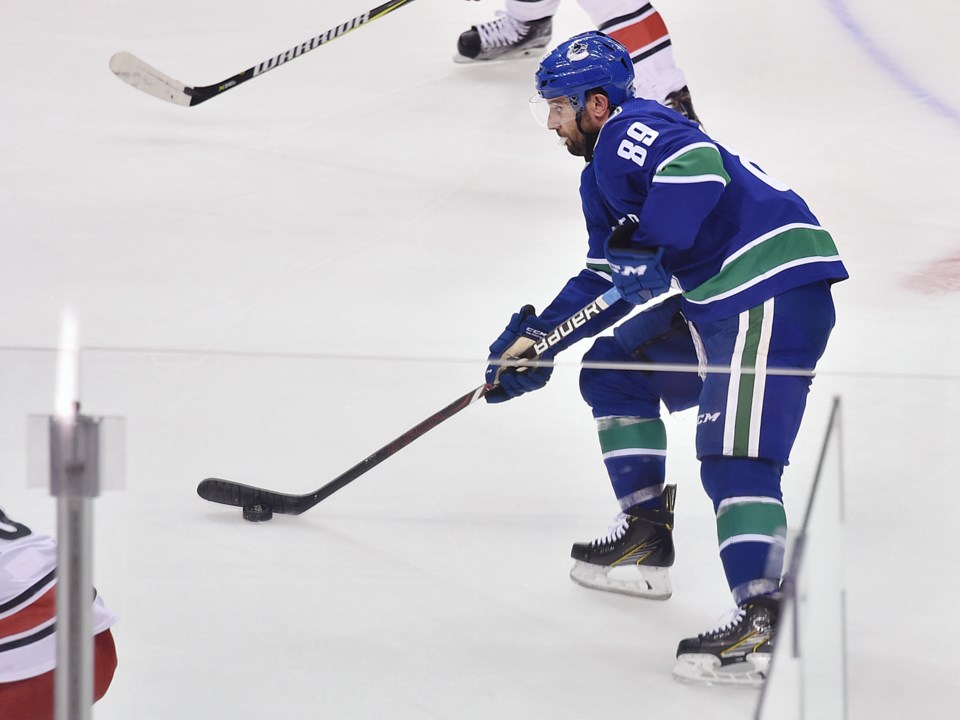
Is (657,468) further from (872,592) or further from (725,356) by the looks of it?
(872,592)

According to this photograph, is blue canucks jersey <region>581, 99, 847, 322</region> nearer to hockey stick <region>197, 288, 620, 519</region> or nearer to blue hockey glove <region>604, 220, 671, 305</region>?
blue hockey glove <region>604, 220, 671, 305</region>

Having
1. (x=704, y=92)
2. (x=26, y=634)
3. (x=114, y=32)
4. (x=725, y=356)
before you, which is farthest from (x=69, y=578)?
(x=114, y=32)

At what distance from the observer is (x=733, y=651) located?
165 centimetres

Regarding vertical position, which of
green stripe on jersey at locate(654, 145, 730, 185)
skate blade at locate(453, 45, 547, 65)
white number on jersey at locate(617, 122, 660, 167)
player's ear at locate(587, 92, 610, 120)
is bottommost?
green stripe on jersey at locate(654, 145, 730, 185)

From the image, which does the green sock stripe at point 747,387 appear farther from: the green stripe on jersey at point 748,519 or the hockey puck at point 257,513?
the hockey puck at point 257,513

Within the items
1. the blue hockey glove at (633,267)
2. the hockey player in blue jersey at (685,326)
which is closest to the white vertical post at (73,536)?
the hockey player in blue jersey at (685,326)

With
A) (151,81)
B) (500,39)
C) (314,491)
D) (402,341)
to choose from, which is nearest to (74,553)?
(314,491)

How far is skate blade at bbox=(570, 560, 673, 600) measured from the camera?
181 centimetres

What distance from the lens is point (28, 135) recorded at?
4137 millimetres

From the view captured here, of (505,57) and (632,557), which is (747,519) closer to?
(632,557)

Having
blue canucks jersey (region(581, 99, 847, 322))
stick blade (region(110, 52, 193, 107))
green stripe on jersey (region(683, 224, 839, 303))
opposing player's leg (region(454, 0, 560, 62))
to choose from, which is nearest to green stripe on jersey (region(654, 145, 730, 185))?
blue canucks jersey (region(581, 99, 847, 322))

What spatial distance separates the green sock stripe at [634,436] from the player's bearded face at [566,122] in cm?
48

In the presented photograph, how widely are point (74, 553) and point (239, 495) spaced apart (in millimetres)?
422

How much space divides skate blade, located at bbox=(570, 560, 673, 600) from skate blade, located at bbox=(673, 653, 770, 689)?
0.11 metres
